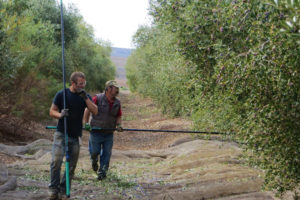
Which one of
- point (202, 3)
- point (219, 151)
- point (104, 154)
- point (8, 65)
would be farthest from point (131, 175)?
point (8, 65)

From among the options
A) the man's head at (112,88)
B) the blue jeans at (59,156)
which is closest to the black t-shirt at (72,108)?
the blue jeans at (59,156)

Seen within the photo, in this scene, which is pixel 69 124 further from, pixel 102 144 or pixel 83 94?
pixel 102 144

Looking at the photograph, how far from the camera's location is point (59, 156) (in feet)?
23.3

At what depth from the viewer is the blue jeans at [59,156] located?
7.07 meters

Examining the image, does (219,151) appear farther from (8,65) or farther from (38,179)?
(8,65)

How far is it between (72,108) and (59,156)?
2.73 ft

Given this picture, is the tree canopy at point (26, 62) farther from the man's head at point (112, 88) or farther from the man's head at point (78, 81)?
the man's head at point (78, 81)

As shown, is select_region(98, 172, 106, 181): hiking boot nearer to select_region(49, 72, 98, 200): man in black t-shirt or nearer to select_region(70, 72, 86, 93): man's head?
select_region(49, 72, 98, 200): man in black t-shirt

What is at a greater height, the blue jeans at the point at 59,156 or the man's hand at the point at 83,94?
the man's hand at the point at 83,94

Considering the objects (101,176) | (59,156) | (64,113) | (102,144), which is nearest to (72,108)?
(64,113)

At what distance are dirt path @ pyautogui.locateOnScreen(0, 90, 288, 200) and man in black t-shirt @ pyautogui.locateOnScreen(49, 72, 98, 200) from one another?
0.46 m

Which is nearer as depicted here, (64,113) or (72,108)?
(64,113)

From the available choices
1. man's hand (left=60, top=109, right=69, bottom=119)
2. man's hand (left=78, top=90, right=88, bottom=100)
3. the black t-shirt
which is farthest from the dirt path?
man's hand (left=78, top=90, right=88, bottom=100)

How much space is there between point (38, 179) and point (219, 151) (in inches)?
223
